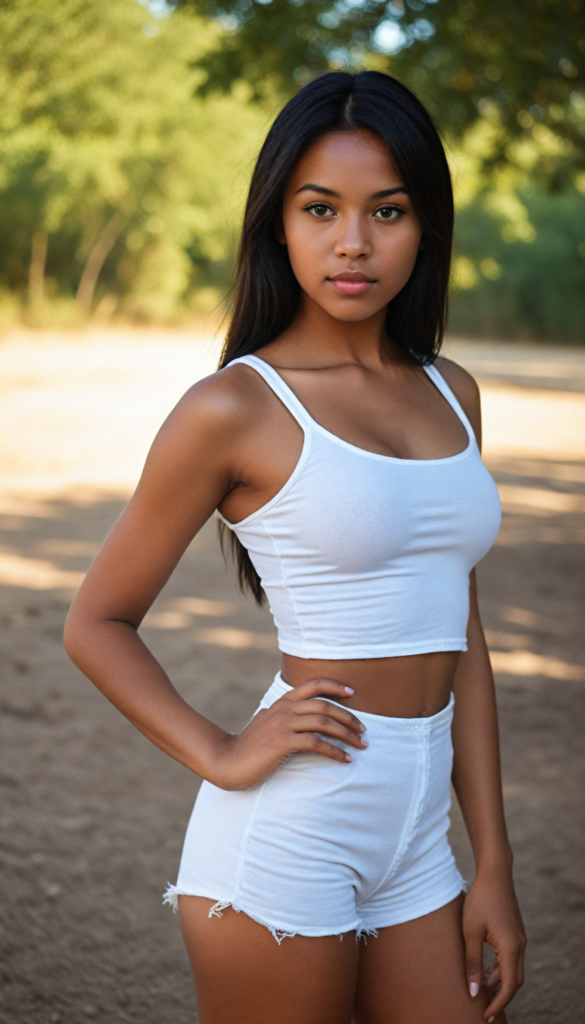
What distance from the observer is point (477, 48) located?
27.0 feet

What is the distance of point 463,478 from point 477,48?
7.77 m

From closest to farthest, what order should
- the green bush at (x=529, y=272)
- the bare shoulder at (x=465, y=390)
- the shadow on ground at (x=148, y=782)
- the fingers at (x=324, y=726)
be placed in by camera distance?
1. the fingers at (x=324, y=726)
2. the bare shoulder at (x=465, y=390)
3. the shadow on ground at (x=148, y=782)
4. the green bush at (x=529, y=272)

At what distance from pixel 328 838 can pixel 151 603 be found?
0.47 metres

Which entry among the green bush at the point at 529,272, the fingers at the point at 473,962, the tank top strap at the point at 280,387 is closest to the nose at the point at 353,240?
the tank top strap at the point at 280,387

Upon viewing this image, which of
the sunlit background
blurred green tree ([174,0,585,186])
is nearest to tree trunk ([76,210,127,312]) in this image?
the sunlit background

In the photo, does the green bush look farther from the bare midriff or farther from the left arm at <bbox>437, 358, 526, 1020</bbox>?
the bare midriff

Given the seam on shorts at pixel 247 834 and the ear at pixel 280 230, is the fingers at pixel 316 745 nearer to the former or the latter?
the seam on shorts at pixel 247 834

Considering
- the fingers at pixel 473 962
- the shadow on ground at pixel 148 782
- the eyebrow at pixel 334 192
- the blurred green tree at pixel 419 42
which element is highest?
the blurred green tree at pixel 419 42

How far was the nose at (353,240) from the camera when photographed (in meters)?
1.60

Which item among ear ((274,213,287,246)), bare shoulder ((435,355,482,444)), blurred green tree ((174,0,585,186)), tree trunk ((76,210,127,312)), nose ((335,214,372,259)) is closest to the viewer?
nose ((335,214,372,259))

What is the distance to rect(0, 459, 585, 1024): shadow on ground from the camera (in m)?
3.02

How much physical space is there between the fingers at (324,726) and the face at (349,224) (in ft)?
2.27

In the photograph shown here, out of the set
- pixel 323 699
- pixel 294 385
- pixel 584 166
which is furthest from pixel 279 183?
pixel 584 166

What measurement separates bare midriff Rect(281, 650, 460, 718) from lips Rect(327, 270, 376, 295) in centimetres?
63
